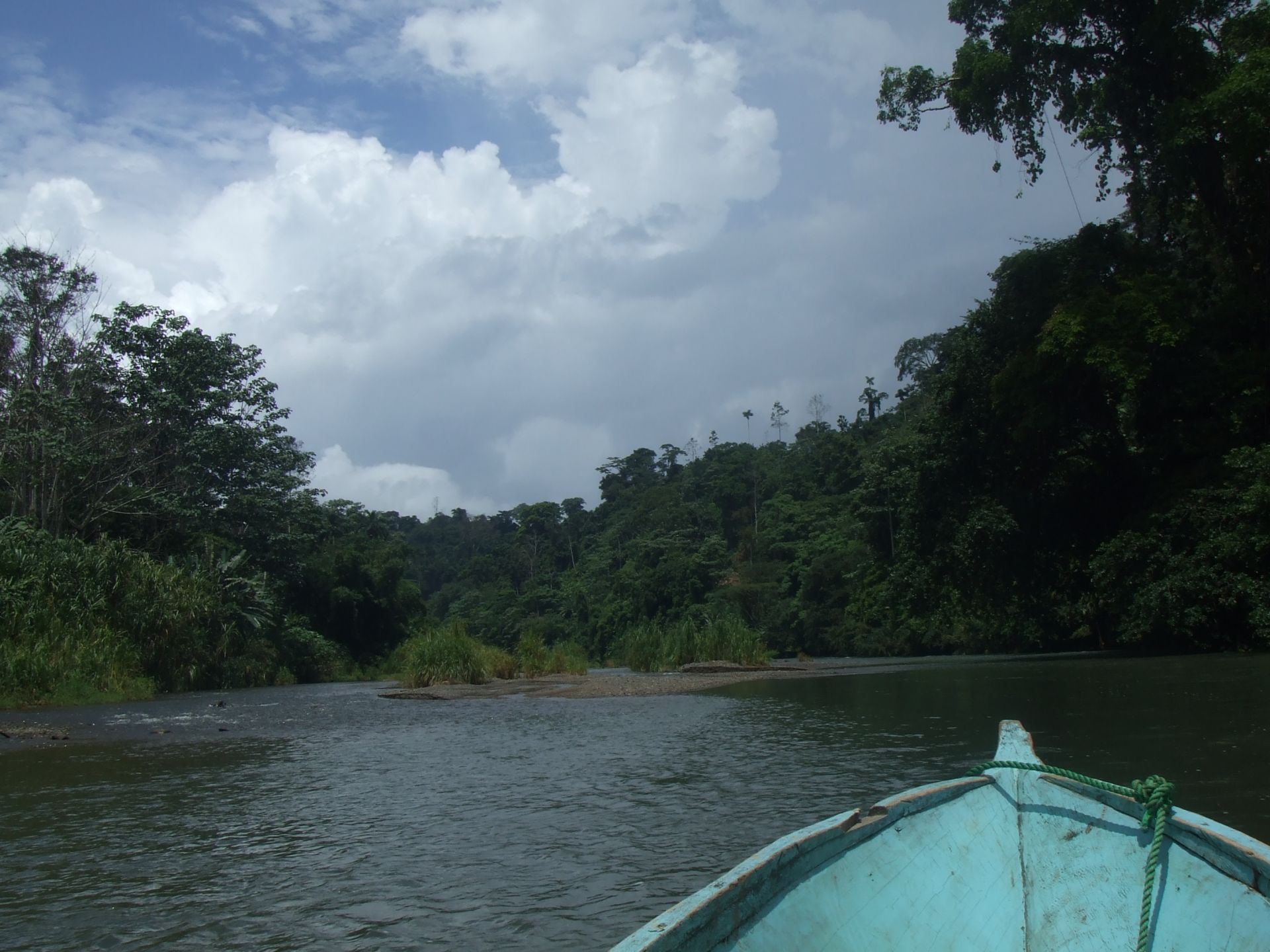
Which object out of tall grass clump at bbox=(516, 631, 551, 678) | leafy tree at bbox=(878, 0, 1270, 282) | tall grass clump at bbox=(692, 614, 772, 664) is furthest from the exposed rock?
leafy tree at bbox=(878, 0, 1270, 282)

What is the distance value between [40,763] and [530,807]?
5472 millimetres

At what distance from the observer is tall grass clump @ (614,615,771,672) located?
22.6 metres

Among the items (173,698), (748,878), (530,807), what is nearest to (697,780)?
(530,807)

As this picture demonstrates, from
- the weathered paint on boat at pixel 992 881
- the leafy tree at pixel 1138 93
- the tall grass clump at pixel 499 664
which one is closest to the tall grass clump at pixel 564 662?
the tall grass clump at pixel 499 664

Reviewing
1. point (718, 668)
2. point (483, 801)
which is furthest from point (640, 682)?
point (483, 801)

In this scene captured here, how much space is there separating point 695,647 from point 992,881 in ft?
66.0

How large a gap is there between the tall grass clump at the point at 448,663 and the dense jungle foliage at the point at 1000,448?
0.05 m

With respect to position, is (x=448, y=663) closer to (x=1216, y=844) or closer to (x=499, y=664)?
(x=499, y=664)

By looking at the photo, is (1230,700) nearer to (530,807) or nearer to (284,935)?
(530,807)

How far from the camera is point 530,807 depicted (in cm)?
642

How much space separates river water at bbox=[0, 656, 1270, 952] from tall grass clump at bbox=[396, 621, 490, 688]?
281 inches

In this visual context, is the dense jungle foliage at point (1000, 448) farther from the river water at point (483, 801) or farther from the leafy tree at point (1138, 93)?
the river water at point (483, 801)

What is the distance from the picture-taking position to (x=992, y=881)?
2.89 m

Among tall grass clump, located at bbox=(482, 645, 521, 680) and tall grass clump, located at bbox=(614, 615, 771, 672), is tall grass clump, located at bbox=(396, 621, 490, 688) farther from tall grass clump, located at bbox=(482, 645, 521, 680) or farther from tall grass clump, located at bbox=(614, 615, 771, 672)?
tall grass clump, located at bbox=(614, 615, 771, 672)
